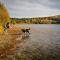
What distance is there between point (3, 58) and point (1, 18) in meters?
15.7

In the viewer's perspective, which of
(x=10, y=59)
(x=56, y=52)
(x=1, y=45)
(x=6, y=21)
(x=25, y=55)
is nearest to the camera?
(x=10, y=59)

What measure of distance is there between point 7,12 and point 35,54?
15.6m

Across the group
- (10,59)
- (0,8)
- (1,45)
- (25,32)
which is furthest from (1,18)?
(10,59)

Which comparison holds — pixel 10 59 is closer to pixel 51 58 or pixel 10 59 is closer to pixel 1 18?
pixel 51 58

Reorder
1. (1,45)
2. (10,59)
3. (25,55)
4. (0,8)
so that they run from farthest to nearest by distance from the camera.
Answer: (0,8), (1,45), (25,55), (10,59)

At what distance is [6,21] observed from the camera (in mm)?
32188

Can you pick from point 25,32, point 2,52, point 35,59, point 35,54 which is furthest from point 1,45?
point 25,32

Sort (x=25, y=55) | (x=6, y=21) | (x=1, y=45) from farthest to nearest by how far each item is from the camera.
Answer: (x=6, y=21) < (x=1, y=45) < (x=25, y=55)

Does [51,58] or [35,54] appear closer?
[51,58]

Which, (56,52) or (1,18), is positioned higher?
(1,18)

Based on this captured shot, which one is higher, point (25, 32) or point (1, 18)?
point (1, 18)

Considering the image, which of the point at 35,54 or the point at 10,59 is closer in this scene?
the point at 10,59

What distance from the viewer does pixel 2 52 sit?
16828mm

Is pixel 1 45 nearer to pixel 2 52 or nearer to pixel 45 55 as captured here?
pixel 2 52
